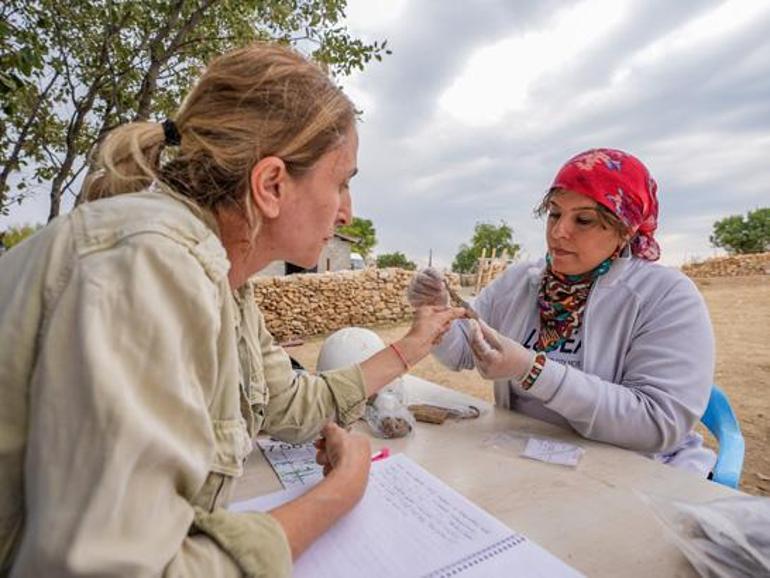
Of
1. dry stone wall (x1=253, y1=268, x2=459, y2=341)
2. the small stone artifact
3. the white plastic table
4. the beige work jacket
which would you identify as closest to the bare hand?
the white plastic table

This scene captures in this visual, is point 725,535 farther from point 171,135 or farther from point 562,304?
point 171,135

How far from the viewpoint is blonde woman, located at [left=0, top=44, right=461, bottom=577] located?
54cm

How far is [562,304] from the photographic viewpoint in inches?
82.6

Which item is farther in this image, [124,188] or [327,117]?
[327,117]

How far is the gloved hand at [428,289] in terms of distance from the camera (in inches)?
86.0

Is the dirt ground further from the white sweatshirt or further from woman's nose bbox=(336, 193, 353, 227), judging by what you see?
woman's nose bbox=(336, 193, 353, 227)

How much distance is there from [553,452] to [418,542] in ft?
2.21

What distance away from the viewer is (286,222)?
115 centimetres

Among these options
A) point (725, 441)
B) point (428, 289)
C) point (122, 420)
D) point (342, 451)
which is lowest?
point (725, 441)

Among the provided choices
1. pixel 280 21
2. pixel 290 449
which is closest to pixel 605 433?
pixel 290 449

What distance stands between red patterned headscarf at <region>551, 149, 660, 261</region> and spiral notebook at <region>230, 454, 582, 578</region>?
1.29 m

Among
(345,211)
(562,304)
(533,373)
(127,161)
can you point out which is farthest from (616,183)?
(127,161)

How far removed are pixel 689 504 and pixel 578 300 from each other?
3.63 ft

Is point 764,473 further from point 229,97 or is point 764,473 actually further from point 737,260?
point 737,260
